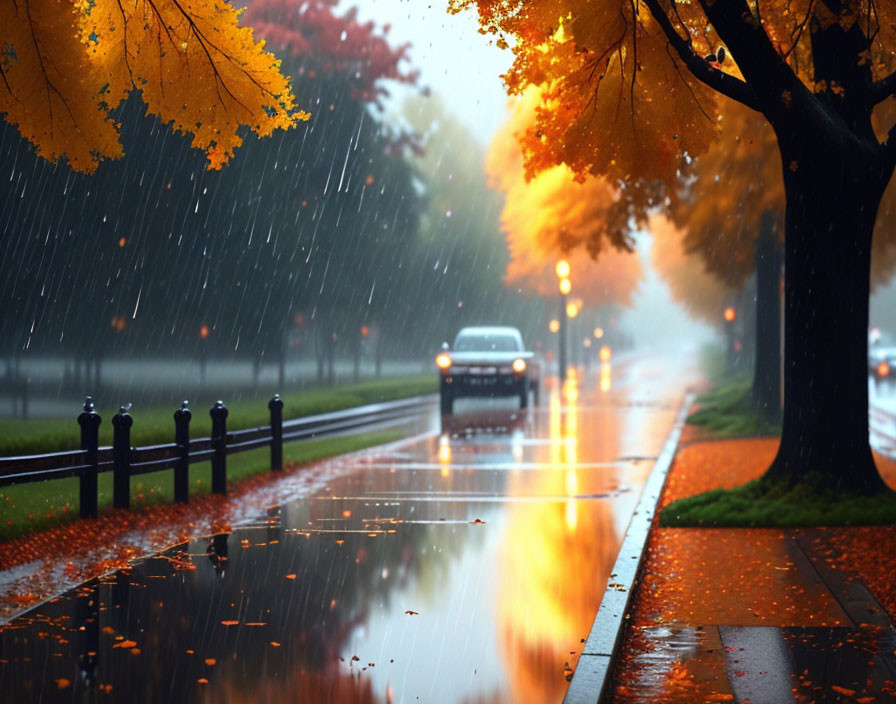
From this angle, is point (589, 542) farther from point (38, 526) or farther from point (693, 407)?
point (693, 407)

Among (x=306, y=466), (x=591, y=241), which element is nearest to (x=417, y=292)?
(x=591, y=241)

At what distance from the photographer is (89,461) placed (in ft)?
34.7

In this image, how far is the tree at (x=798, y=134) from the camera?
10.5 m

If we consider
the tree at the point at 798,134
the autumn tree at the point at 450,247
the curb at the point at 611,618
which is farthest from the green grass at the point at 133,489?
the autumn tree at the point at 450,247

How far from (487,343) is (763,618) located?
76.2ft

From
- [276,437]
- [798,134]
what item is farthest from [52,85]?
[798,134]

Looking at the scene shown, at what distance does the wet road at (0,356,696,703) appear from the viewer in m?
5.94

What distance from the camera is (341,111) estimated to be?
3375 centimetres

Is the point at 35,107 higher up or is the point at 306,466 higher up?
the point at 35,107

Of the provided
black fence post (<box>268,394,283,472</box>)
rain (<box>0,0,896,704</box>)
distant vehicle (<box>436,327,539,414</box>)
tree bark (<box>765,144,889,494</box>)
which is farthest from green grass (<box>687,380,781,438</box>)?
tree bark (<box>765,144,889,494</box>)

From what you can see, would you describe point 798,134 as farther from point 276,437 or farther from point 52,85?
point 276,437

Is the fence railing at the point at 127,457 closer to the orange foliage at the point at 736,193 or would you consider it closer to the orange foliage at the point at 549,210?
the orange foliage at the point at 549,210

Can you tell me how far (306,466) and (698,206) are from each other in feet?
29.7

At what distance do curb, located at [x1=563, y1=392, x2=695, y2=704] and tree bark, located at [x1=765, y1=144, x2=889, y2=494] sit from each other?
1.88 meters
